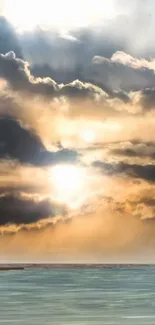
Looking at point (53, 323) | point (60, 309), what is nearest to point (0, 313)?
point (60, 309)

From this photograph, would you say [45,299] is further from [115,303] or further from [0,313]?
[0,313]

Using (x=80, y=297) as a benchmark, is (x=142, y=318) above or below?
below

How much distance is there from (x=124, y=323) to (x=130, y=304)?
927 cm

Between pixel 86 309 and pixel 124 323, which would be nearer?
pixel 124 323

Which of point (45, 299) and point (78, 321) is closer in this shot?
point (78, 321)

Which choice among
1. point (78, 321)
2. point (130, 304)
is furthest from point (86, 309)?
point (78, 321)

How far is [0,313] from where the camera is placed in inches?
1334

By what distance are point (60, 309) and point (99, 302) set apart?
4.80m

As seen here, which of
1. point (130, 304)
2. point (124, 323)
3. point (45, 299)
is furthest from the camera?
point (45, 299)

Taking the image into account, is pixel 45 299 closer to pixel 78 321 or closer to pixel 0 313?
Answer: pixel 0 313

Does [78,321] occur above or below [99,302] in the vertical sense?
below

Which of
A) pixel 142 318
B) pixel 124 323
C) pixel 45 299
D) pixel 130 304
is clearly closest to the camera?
pixel 124 323

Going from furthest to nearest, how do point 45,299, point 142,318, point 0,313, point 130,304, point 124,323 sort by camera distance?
1. point 45,299
2. point 130,304
3. point 0,313
4. point 142,318
5. point 124,323

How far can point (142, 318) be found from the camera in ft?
→ 100
